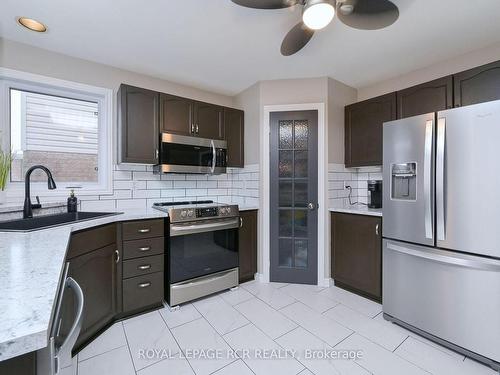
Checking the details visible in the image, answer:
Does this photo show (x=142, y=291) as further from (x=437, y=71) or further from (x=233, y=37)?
(x=437, y=71)

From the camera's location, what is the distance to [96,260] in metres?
1.81

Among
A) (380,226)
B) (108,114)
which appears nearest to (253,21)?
(108,114)

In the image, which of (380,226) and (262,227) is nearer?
(380,226)

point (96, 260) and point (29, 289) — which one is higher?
point (29, 289)

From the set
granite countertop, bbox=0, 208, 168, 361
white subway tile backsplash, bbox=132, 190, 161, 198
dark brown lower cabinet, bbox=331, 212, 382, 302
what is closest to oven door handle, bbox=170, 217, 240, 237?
white subway tile backsplash, bbox=132, 190, 161, 198

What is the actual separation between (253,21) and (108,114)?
1.72 metres

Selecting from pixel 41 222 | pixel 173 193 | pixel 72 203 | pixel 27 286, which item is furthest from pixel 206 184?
pixel 27 286

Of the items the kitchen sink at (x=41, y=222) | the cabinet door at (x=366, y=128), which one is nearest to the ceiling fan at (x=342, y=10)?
the cabinet door at (x=366, y=128)

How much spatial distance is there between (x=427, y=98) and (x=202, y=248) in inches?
102

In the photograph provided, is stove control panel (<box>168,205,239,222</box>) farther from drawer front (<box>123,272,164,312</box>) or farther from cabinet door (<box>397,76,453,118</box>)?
cabinet door (<box>397,76,453,118</box>)

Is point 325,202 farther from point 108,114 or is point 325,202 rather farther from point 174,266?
point 108,114

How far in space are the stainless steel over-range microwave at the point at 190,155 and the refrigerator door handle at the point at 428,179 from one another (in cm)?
196

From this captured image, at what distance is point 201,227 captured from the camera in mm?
2395

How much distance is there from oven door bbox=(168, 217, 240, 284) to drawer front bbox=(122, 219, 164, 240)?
117 millimetres
